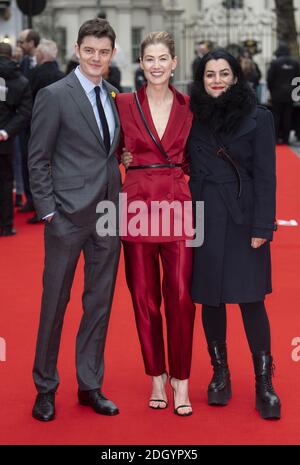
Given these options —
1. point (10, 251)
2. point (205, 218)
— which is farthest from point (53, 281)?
point (10, 251)

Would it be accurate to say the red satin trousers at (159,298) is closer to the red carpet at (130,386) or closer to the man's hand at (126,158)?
the red carpet at (130,386)

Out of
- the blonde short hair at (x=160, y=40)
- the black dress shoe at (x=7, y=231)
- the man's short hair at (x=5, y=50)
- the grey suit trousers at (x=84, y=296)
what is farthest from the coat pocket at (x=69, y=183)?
the man's short hair at (x=5, y=50)

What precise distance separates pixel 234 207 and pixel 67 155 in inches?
31.2

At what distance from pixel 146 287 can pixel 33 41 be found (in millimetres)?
6623

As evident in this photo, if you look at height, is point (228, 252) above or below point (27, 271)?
above

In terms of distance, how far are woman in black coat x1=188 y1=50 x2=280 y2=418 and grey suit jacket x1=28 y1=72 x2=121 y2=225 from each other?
472mm

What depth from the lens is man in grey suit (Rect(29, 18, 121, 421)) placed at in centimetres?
425

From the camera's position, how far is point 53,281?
4387mm

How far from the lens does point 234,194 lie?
Result: 14.4ft

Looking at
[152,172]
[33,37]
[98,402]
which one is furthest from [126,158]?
[33,37]

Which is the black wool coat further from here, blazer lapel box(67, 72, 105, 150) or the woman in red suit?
blazer lapel box(67, 72, 105, 150)

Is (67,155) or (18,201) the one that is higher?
(67,155)

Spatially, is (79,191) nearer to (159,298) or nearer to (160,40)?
(159,298)

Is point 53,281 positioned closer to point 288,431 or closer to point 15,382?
point 15,382
